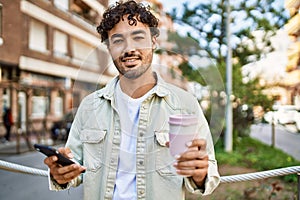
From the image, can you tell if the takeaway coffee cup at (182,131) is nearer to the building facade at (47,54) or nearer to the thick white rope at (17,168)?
the building facade at (47,54)

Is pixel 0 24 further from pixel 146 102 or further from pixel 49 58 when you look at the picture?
pixel 49 58

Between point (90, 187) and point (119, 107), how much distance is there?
0.15 m

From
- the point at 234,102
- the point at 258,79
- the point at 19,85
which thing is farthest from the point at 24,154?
the point at 258,79

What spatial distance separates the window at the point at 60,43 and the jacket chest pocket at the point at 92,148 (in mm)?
1974

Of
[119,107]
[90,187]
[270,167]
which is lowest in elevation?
[270,167]

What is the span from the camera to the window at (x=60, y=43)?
2552 millimetres

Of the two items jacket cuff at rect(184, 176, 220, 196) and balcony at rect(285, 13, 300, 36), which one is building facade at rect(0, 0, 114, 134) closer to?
jacket cuff at rect(184, 176, 220, 196)

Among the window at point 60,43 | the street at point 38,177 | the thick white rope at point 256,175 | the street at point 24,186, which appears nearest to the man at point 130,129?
the street at point 38,177

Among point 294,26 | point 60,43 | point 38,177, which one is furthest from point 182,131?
point 60,43

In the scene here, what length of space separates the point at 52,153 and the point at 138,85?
16 cm

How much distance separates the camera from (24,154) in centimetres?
333

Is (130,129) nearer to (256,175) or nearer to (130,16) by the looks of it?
(130,16)

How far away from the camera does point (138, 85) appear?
54cm

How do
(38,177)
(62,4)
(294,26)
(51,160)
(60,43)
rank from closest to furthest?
(51,160) → (62,4) → (38,177) → (294,26) → (60,43)
